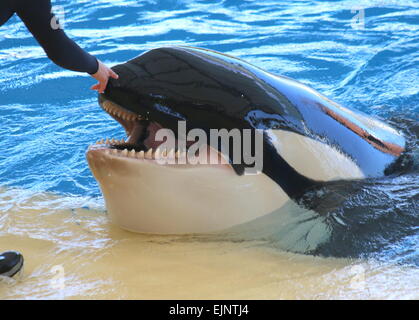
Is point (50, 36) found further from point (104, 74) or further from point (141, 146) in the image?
point (141, 146)

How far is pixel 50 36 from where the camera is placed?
4.01m

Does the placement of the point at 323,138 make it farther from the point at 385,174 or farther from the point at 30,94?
the point at 30,94

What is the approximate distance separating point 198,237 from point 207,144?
25.2 inches

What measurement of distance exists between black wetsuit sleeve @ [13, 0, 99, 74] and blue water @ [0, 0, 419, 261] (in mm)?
1792

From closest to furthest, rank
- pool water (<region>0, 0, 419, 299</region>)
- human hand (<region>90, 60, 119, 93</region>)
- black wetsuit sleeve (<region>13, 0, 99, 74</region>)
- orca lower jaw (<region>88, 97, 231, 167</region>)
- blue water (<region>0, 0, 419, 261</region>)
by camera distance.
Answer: pool water (<region>0, 0, 419, 299</region>), black wetsuit sleeve (<region>13, 0, 99, 74</region>), orca lower jaw (<region>88, 97, 231, 167</region>), human hand (<region>90, 60, 119, 93</region>), blue water (<region>0, 0, 419, 261</region>)

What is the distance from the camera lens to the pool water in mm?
3752

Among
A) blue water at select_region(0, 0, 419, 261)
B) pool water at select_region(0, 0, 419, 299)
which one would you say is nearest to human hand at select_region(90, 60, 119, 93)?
pool water at select_region(0, 0, 419, 299)

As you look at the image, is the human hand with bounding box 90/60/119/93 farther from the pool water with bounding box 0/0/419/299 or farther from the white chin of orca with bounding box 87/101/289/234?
the pool water with bounding box 0/0/419/299

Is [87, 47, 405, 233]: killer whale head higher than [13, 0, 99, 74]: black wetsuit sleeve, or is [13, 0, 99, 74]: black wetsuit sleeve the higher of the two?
[13, 0, 99, 74]: black wetsuit sleeve

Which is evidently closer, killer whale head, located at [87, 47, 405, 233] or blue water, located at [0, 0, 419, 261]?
killer whale head, located at [87, 47, 405, 233]

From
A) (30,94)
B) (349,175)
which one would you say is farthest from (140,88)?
(30,94)

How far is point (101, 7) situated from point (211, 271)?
9.62 meters

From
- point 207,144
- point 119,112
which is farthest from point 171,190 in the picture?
point 119,112

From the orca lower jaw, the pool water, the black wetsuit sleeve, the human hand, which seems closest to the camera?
the pool water
